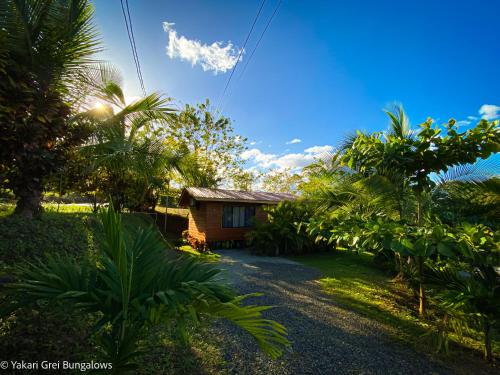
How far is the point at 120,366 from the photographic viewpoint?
145 centimetres

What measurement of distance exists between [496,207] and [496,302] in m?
2.69

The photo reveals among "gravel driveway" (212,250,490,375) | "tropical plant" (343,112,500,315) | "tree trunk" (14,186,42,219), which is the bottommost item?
"gravel driveway" (212,250,490,375)

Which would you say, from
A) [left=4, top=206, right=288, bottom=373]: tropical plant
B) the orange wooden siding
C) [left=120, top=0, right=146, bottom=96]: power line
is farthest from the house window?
[left=4, top=206, right=288, bottom=373]: tropical plant

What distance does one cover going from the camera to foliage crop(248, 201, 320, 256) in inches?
434

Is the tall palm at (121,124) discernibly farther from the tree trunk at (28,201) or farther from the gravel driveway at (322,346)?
the gravel driveway at (322,346)

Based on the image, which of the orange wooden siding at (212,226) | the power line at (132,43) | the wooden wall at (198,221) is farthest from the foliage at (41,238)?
the wooden wall at (198,221)

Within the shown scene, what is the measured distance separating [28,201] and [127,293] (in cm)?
512

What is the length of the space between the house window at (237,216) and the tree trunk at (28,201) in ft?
26.6

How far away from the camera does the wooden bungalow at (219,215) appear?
11750 mm

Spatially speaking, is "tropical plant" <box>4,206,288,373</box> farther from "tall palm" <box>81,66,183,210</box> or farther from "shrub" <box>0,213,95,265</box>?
"tall palm" <box>81,66,183,210</box>

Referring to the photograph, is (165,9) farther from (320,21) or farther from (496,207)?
(496,207)

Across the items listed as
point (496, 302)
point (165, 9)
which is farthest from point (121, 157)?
point (496, 302)

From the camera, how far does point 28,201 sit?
4773 millimetres

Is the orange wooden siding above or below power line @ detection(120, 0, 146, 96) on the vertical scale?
below
